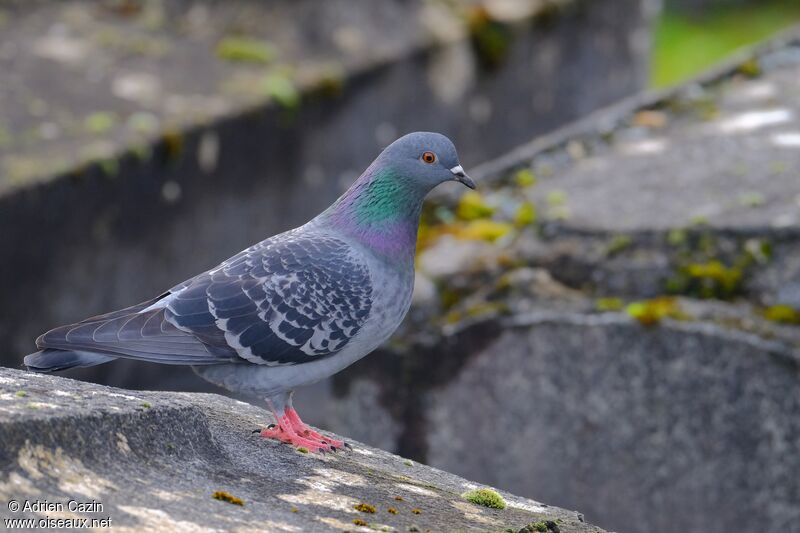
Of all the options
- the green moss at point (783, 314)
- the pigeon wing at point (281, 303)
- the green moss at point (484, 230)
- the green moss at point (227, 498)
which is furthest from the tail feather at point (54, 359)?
the green moss at point (783, 314)

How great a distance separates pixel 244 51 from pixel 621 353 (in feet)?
14.8

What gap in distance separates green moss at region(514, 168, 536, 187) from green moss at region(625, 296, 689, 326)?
143 cm

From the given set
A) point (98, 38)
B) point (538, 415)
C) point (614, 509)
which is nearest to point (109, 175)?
point (98, 38)

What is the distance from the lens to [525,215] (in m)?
6.21

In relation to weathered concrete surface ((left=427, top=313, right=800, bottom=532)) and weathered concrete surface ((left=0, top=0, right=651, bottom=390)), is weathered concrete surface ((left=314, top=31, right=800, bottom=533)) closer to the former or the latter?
weathered concrete surface ((left=427, top=313, right=800, bottom=532))

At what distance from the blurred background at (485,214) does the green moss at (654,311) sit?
0.05ft

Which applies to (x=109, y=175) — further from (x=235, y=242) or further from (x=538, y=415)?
(x=538, y=415)

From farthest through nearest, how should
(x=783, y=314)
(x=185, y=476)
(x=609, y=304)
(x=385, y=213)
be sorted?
(x=609, y=304)
(x=783, y=314)
(x=385, y=213)
(x=185, y=476)

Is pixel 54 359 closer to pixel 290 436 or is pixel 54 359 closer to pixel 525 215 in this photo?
pixel 290 436

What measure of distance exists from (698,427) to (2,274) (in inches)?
156

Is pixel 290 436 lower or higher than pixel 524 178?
lower

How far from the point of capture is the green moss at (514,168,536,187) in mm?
6699

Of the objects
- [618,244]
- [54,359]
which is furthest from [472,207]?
[54,359]

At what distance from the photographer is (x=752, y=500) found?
519cm
